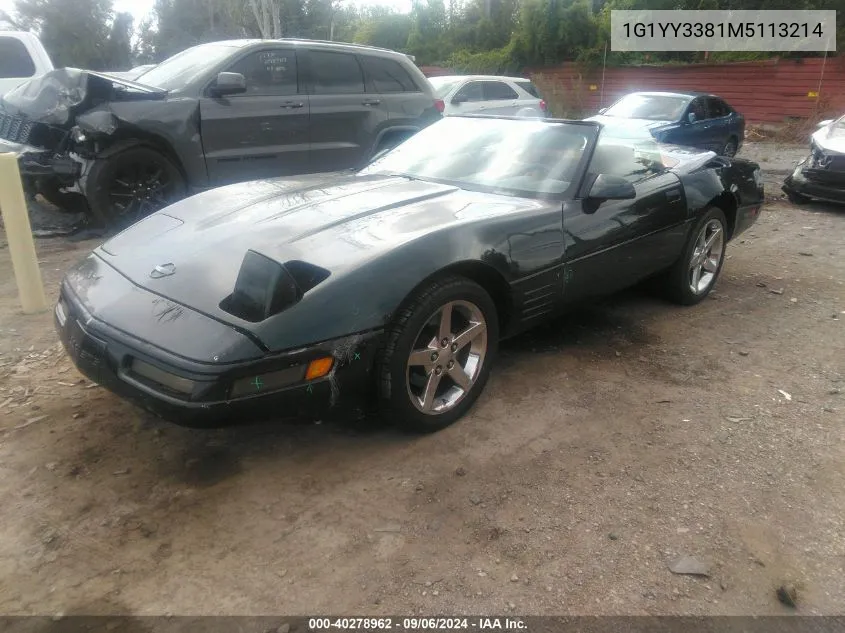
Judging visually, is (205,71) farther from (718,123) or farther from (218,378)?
(718,123)

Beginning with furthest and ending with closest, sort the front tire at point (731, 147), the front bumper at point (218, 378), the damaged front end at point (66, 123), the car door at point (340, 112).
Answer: the front tire at point (731, 147), the car door at point (340, 112), the damaged front end at point (66, 123), the front bumper at point (218, 378)

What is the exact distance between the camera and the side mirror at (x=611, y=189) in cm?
342

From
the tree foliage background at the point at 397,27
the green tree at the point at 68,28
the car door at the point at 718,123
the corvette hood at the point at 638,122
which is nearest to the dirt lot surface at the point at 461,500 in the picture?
the corvette hood at the point at 638,122

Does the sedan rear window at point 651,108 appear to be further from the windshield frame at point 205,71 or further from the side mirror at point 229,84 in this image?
the side mirror at point 229,84

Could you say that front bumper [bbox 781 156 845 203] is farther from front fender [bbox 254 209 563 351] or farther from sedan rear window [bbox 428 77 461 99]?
front fender [bbox 254 209 563 351]

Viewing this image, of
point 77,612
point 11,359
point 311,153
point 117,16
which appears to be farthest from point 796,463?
point 117,16

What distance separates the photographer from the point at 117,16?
132ft

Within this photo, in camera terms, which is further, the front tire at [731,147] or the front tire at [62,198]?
the front tire at [731,147]

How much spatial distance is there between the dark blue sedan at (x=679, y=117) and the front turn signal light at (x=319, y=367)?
8981mm

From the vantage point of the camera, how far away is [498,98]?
1189 centimetres

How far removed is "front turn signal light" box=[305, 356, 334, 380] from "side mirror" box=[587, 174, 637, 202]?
1786 mm

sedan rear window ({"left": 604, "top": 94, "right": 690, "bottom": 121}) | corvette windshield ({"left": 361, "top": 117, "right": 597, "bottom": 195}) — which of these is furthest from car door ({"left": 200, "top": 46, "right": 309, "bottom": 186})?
sedan rear window ({"left": 604, "top": 94, "right": 690, "bottom": 121})

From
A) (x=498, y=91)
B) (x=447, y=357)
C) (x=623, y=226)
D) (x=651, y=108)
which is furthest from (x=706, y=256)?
(x=498, y=91)

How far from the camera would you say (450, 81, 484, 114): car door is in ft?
36.6
